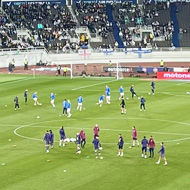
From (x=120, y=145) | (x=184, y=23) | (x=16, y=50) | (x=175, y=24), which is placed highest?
(x=184, y=23)

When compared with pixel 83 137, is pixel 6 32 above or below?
above

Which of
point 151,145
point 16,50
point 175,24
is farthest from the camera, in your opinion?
point 175,24

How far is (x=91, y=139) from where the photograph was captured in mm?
46688

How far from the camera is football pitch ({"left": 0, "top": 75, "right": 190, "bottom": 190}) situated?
36.4 meters

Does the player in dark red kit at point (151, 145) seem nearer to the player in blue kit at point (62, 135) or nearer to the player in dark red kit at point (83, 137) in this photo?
the player in dark red kit at point (83, 137)

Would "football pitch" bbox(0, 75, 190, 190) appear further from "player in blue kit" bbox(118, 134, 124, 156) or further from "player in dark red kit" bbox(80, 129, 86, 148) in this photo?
"player in dark red kit" bbox(80, 129, 86, 148)

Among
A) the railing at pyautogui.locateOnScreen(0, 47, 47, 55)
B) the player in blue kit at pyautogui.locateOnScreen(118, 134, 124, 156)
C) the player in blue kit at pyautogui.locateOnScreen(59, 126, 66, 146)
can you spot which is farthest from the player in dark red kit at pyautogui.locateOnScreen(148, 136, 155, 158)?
the railing at pyautogui.locateOnScreen(0, 47, 47, 55)

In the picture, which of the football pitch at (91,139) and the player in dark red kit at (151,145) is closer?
the football pitch at (91,139)

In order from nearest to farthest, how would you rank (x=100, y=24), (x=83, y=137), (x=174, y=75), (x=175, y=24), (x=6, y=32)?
(x=83, y=137)
(x=174, y=75)
(x=6, y=32)
(x=175, y=24)
(x=100, y=24)

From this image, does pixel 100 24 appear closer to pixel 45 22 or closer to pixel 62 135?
pixel 45 22

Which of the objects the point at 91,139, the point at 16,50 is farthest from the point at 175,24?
the point at 91,139

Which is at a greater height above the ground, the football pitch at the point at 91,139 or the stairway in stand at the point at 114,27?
the stairway in stand at the point at 114,27

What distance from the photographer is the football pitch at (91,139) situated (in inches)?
1435

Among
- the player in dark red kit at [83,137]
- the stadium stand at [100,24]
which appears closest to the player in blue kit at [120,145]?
the player in dark red kit at [83,137]
